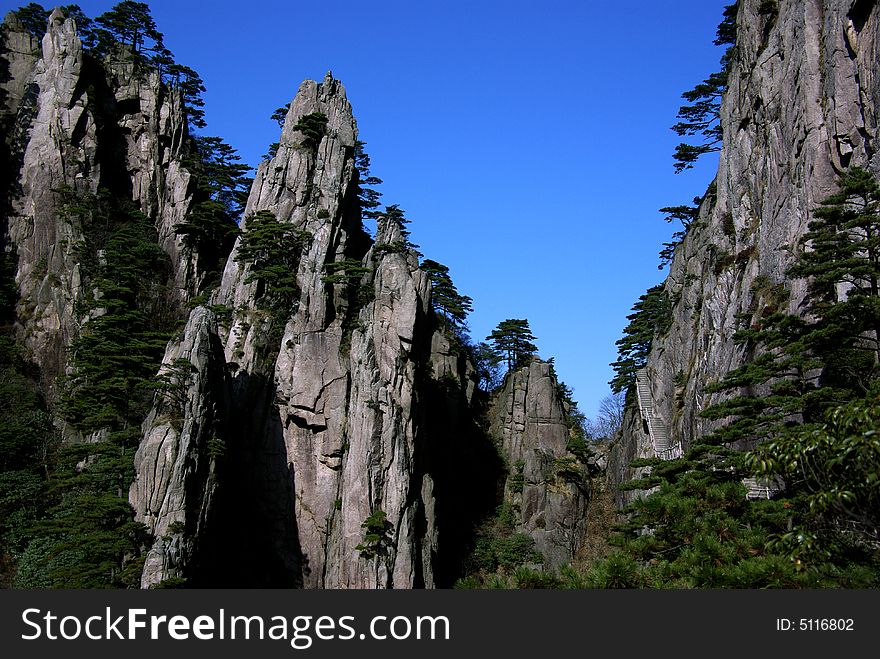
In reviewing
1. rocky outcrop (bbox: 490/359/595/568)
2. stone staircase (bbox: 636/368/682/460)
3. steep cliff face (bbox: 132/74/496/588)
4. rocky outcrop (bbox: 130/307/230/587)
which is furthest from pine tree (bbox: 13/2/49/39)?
stone staircase (bbox: 636/368/682/460)

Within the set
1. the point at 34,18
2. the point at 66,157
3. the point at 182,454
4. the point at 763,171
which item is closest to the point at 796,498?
the point at 763,171

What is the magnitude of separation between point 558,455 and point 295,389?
18846 mm

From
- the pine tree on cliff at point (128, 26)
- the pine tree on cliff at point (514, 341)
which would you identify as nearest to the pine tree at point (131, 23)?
the pine tree on cliff at point (128, 26)

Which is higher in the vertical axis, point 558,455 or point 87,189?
point 87,189

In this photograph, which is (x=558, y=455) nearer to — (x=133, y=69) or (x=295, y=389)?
(x=295, y=389)

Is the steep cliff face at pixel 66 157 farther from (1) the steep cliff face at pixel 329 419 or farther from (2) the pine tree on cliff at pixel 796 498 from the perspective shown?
(2) the pine tree on cliff at pixel 796 498

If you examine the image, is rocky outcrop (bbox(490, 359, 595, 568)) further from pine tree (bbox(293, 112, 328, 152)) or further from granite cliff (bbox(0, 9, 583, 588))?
pine tree (bbox(293, 112, 328, 152))

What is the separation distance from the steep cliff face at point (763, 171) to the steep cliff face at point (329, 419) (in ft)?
46.5

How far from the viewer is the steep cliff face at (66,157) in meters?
47.6

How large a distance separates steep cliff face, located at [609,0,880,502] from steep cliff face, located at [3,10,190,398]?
106 feet

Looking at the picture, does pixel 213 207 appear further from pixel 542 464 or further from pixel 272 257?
pixel 542 464

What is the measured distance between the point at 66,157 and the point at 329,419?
26.7 metres

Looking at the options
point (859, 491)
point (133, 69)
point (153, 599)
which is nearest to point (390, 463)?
point (153, 599)

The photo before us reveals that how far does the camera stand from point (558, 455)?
50688mm
